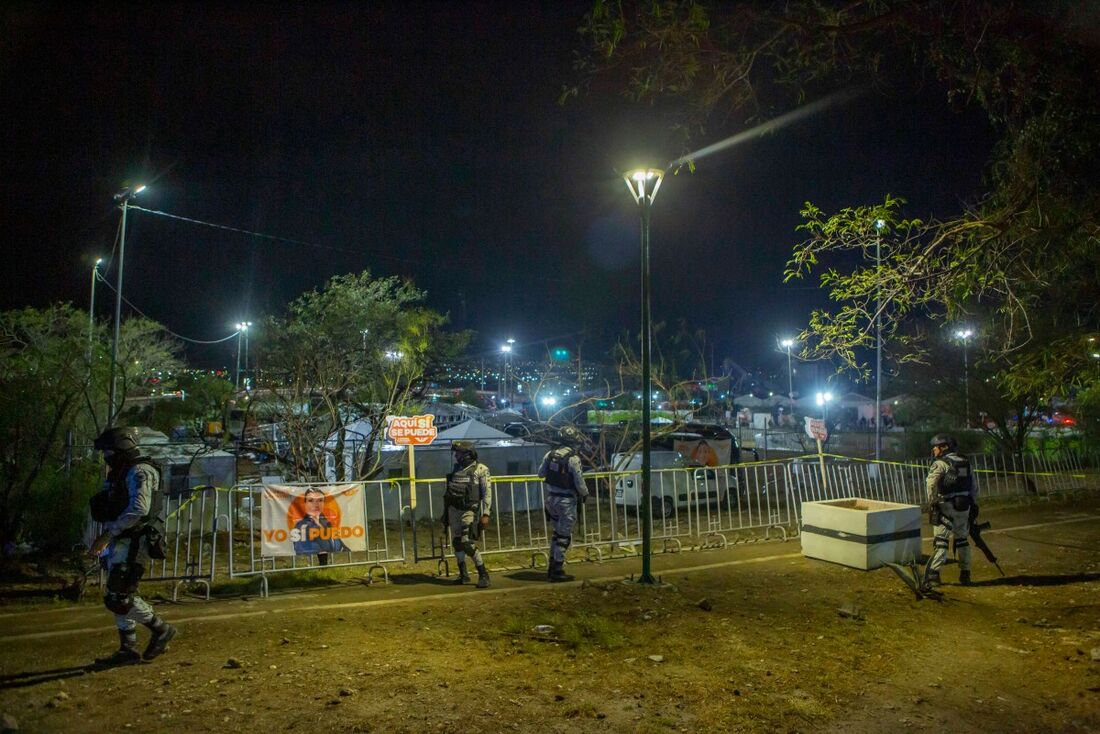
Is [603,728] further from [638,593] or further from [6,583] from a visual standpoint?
[6,583]

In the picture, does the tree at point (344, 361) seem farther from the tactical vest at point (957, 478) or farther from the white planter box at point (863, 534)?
the tactical vest at point (957, 478)

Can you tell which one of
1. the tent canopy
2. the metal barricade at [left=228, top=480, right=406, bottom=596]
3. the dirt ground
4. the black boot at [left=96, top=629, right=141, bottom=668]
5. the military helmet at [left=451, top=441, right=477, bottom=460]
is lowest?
the dirt ground

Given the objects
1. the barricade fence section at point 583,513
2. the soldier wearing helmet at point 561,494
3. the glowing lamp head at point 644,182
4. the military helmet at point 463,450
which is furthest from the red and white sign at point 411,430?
the glowing lamp head at point 644,182

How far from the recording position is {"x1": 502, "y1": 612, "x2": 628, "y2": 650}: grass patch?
242 inches

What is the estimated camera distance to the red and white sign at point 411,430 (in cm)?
980

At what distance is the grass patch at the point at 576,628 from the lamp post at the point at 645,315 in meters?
1.57

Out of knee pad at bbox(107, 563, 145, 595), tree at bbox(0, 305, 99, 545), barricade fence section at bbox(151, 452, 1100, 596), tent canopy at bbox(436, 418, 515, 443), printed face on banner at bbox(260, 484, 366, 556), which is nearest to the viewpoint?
knee pad at bbox(107, 563, 145, 595)

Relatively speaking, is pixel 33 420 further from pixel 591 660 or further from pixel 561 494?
pixel 591 660

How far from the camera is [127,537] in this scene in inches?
219

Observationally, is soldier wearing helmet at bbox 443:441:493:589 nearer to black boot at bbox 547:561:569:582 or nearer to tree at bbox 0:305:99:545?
black boot at bbox 547:561:569:582

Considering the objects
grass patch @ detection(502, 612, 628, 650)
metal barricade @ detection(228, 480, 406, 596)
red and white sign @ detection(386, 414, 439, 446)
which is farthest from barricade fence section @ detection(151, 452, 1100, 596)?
grass patch @ detection(502, 612, 628, 650)

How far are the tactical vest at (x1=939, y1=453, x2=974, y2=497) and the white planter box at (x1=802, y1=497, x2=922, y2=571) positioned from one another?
0.96m

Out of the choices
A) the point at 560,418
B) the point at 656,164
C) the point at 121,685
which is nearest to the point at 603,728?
the point at 121,685

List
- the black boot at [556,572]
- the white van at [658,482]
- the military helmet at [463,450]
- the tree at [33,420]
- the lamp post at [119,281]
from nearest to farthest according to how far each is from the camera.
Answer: the military helmet at [463,450]
the black boot at [556,572]
the tree at [33,420]
the lamp post at [119,281]
the white van at [658,482]
